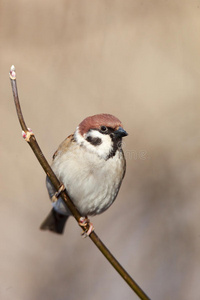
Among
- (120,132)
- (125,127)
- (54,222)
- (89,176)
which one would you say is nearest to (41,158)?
(120,132)

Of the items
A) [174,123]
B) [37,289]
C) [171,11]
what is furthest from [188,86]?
[37,289]

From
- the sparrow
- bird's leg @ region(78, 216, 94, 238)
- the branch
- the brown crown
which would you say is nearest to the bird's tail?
the sparrow

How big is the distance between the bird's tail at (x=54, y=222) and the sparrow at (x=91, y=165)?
49cm

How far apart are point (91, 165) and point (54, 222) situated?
71 cm

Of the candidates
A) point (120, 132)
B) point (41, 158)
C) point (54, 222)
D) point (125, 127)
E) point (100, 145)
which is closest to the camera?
point (41, 158)

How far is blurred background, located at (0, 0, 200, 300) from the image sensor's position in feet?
8.55

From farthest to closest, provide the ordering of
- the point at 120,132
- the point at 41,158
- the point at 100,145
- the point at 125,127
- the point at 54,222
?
the point at 125,127, the point at 54,222, the point at 100,145, the point at 120,132, the point at 41,158

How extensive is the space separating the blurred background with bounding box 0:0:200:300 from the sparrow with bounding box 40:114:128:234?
2.27 ft

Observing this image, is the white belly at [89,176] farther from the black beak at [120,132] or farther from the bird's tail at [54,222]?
the bird's tail at [54,222]

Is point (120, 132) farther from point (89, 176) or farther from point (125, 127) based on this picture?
point (125, 127)

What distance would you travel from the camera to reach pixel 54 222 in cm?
247

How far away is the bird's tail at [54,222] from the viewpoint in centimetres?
246

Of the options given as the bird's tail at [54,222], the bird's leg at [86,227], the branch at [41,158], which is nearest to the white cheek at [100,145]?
the bird's leg at [86,227]

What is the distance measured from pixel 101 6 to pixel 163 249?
157 centimetres
